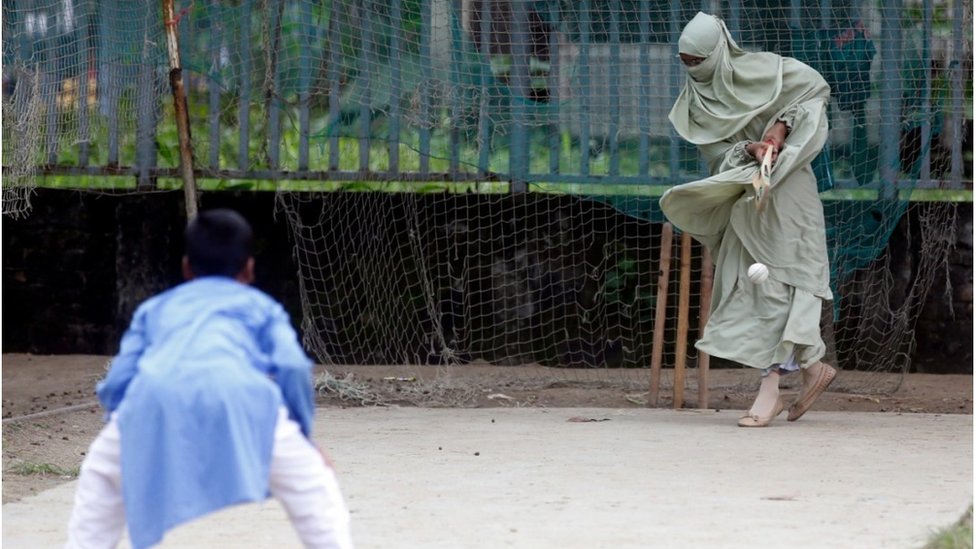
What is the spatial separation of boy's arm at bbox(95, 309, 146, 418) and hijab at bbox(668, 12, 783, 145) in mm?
4493

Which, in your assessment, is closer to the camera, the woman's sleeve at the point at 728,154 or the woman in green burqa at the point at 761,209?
the woman in green burqa at the point at 761,209

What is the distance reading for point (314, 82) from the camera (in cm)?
912

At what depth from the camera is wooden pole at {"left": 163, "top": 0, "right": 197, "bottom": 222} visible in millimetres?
8539

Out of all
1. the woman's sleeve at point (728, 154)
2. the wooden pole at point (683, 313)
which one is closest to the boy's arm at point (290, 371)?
the woman's sleeve at point (728, 154)

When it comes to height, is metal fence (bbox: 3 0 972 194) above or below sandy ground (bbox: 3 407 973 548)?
above

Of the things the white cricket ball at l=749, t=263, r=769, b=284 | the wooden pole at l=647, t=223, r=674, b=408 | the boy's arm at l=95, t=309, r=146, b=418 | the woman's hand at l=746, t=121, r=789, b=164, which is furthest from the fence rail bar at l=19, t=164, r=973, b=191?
the boy's arm at l=95, t=309, r=146, b=418

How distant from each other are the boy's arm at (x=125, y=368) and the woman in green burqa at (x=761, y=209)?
4.28m

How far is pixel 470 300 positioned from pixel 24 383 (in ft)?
9.49

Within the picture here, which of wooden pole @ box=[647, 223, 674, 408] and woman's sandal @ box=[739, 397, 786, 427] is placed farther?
wooden pole @ box=[647, 223, 674, 408]

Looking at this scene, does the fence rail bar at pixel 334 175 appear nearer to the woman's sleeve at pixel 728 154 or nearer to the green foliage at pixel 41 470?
the woman's sleeve at pixel 728 154

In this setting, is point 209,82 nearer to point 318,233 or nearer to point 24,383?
point 318,233

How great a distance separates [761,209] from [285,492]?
4.34 metres

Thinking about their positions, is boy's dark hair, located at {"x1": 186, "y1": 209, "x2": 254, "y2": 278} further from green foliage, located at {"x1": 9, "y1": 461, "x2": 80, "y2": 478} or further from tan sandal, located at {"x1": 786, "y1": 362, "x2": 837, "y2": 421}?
tan sandal, located at {"x1": 786, "y1": 362, "x2": 837, "y2": 421}

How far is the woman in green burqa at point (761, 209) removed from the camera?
7277 millimetres
